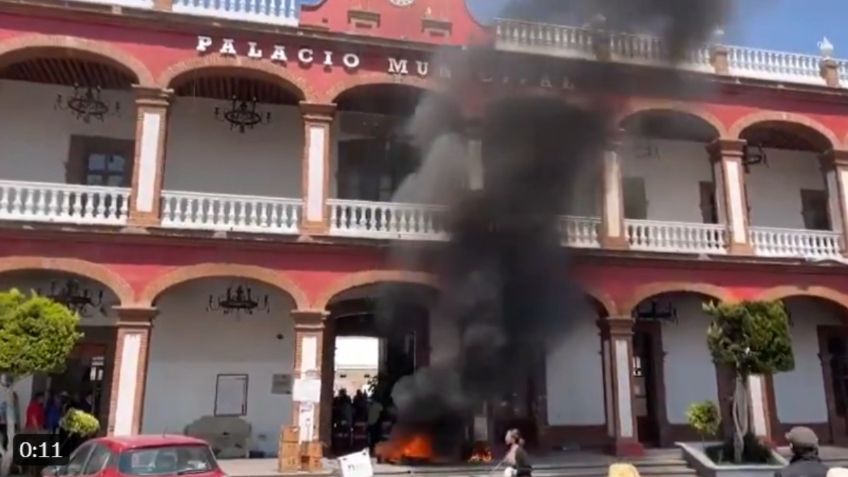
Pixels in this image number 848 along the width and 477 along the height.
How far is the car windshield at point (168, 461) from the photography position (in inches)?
Result: 294

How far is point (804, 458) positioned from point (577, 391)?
39.0 ft

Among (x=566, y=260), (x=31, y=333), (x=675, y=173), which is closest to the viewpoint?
(x=31, y=333)

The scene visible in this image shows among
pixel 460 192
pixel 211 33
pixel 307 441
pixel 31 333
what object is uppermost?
pixel 211 33

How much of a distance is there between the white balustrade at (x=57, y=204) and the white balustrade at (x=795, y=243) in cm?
1177

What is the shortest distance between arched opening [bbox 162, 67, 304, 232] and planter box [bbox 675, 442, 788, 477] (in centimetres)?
849

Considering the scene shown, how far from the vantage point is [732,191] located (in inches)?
595

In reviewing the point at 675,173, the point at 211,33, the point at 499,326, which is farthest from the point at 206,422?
the point at 675,173

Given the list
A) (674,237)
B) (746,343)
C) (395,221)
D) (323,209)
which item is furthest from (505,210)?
(746,343)

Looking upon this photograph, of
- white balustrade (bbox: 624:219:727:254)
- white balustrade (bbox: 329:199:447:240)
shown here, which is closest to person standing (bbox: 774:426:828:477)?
white balustrade (bbox: 329:199:447:240)

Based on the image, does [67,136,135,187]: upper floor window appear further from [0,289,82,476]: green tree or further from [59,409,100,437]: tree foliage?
[59,409,100,437]: tree foliage

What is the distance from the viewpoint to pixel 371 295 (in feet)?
48.2

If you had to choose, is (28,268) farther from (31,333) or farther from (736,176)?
(736,176)

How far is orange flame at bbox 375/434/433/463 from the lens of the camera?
40.9 feet

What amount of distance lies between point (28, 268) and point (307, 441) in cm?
510
